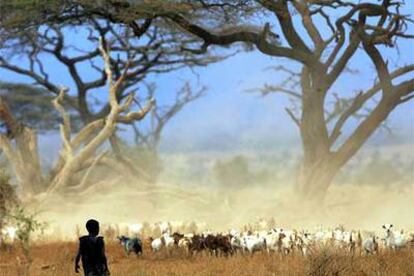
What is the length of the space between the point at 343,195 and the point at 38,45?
1348cm

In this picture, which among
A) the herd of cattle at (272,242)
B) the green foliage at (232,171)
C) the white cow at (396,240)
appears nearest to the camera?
the herd of cattle at (272,242)

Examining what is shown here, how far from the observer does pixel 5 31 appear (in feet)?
93.4

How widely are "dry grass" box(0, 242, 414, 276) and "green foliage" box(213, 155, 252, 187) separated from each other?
34.0 metres

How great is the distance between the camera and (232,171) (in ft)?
169

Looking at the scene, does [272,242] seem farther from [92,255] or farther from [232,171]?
[232,171]

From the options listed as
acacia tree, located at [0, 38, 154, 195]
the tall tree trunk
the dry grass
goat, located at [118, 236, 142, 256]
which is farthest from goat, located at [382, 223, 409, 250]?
the tall tree trunk

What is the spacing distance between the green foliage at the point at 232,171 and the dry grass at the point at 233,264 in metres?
34.0

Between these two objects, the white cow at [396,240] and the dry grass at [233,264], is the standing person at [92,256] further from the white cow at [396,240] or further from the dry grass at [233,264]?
the white cow at [396,240]

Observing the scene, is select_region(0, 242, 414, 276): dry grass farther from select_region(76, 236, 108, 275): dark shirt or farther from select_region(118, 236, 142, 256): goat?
select_region(76, 236, 108, 275): dark shirt

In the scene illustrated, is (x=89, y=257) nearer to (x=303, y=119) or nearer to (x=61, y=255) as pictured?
(x=61, y=255)

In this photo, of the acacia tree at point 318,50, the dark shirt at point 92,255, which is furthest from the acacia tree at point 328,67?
the dark shirt at point 92,255

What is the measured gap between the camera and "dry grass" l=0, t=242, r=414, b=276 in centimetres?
1072

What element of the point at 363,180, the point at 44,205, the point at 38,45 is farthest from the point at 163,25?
the point at 363,180

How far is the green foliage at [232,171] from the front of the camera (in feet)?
163
